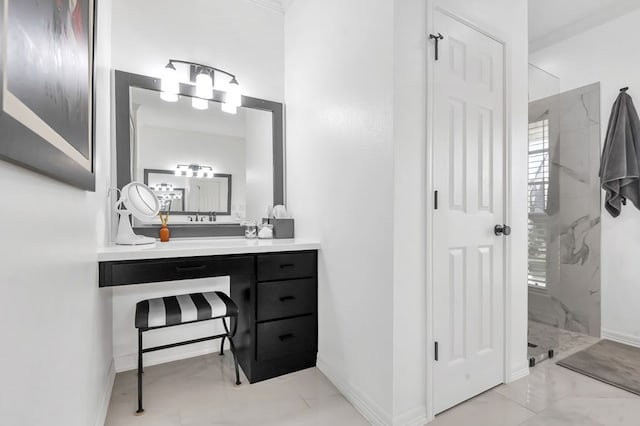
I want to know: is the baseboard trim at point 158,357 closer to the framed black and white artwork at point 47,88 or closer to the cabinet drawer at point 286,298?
the cabinet drawer at point 286,298

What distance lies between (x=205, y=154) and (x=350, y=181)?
1.25 m

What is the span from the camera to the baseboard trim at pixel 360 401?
1.51 m

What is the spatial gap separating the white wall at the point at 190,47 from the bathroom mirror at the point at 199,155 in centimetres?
19

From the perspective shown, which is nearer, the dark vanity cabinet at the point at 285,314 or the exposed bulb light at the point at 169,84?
the dark vanity cabinet at the point at 285,314

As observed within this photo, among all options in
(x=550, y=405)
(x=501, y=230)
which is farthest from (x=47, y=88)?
(x=550, y=405)

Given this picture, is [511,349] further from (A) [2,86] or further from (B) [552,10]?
(B) [552,10]

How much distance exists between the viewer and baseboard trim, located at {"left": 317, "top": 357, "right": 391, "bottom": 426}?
1.51 m

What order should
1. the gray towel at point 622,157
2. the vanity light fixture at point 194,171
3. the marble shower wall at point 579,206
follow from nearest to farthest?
the vanity light fixture at point 194,171 < the gray towel at point 622,157 < the marble shower wall at point 579,206

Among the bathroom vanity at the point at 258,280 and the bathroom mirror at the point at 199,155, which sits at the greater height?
the bathroom mirror at the point at 199,155

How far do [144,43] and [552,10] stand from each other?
10.6ft

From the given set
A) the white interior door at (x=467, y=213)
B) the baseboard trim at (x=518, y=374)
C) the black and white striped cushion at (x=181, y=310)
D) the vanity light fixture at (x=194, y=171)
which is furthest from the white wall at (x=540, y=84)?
the black and white striped cushion at (x=181, y=310)

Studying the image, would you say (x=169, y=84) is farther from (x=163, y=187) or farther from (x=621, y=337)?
(x=621, y=337)

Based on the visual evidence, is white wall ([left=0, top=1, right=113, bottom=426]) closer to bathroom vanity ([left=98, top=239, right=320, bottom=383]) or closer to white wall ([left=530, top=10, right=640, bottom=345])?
bathroom vanity ([left=98, top=239, right=320, bottom=383])

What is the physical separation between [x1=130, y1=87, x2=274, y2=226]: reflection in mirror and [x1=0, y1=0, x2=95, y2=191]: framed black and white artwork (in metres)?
1.09
